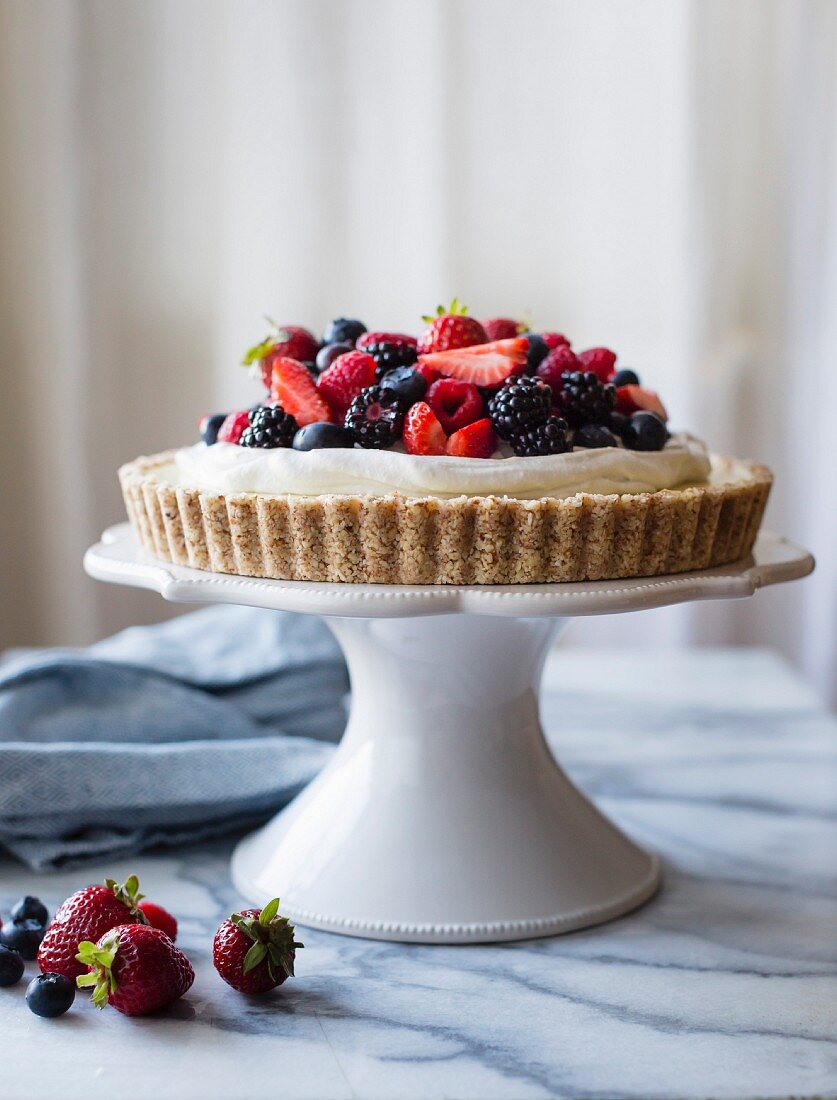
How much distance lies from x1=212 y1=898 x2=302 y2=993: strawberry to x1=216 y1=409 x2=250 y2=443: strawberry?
568 millimetres

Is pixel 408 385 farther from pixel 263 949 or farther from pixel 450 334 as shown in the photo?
pixel 263 949

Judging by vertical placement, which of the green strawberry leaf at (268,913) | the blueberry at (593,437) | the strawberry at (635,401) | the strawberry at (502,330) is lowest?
the green strawberry leaf at (268,913)

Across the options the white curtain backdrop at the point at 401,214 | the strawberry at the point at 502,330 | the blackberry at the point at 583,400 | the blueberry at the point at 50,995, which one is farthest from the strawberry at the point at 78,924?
the white curtain backdrop at the point at 401,214

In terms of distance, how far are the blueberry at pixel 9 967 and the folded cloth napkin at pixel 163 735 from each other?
0.28m

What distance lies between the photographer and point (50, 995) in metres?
1.25

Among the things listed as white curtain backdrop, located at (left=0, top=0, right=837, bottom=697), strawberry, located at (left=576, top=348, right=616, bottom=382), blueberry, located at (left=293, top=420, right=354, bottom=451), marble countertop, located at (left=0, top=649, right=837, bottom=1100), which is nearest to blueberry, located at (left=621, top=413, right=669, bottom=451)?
strawberry, located at (left=576, top=348, right=616, bottom=382)

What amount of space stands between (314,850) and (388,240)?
7.38ft

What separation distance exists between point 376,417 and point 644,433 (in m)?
0.33

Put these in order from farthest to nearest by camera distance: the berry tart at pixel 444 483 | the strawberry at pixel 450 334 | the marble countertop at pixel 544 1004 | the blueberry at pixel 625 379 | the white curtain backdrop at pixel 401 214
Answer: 1. the white curtain backdrop at pixel 401 214
2. the blueberry at pixel 625 379
3. the strawberry at pixel 450 334
4. the berry tart at pixel 444 483
5. the marble countertop at pixel 544 1004

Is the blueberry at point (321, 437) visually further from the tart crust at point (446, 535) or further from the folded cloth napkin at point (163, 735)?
the folded cloth napkin at point (163, 735)

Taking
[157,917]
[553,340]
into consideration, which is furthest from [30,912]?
[553,340]

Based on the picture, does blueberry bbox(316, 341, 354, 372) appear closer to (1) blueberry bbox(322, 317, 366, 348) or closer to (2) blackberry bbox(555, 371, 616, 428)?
(1) blueberry bbox(322, 317, 366, 348)

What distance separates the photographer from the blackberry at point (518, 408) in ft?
4.54

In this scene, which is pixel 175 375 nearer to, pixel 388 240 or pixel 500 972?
pixel 388 240
